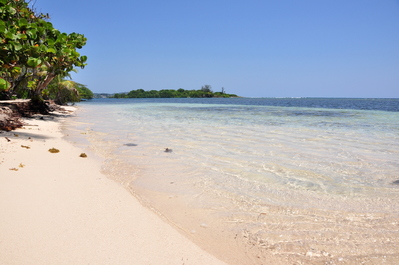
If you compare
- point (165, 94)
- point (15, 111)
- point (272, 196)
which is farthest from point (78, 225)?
point (165, 94)

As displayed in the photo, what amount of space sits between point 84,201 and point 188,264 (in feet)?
6.16

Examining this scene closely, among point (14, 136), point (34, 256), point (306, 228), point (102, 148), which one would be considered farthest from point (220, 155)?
point (14, 136)

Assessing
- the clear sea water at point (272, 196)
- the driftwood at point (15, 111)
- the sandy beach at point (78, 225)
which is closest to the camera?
the sandy beach at point (78, 225)

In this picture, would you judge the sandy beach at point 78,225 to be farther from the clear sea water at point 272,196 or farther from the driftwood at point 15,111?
the driftwood at point 15,111

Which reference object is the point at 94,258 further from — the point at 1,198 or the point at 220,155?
the point at 220,155

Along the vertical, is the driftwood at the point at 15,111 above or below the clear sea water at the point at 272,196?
above

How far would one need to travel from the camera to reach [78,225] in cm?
291

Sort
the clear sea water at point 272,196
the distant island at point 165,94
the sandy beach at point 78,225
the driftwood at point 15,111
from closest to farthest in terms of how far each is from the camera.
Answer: the sandy beach at point 78,225
the clear sea water at point 272,196
the driftwood at point 15,111
the distant island at point 165,94

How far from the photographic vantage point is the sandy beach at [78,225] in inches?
94.7

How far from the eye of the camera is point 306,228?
3221 millimetres

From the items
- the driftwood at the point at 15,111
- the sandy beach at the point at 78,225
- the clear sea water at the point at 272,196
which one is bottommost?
the clear sea water at the point at 272,196

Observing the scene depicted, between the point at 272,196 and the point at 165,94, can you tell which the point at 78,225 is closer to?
the point at 272,196

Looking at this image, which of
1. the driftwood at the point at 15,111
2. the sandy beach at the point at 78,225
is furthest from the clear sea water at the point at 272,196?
the driftwood at the point at 15,111

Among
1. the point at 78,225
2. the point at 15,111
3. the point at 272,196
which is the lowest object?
the point at 272,196
